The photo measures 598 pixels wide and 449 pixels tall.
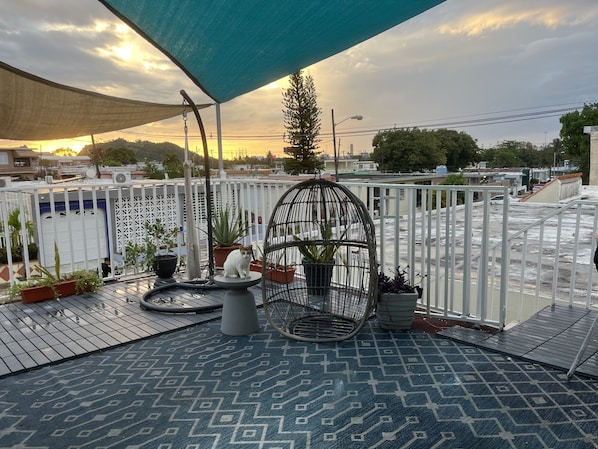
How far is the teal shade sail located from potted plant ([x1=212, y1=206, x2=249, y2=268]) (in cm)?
182

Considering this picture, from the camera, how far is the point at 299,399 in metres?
2.14

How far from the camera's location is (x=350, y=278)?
3.86 m

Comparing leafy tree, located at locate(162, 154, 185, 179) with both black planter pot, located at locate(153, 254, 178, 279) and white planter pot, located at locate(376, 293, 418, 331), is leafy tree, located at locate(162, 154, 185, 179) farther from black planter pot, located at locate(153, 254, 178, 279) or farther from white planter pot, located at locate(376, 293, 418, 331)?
white planter pot, located at locate(376, 293, 418, 331)

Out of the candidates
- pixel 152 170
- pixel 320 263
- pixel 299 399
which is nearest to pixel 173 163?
pixel 152 170

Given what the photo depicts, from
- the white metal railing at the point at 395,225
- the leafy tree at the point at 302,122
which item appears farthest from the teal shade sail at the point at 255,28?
the leafy tree at the point at 302,122

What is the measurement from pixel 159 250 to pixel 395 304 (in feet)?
9.01

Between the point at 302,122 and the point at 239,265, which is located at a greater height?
the point at 302,122

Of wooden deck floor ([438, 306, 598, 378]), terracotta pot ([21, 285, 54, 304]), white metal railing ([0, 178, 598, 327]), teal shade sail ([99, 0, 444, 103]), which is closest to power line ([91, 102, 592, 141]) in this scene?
white metal railing ([0, 178, 598, 327])

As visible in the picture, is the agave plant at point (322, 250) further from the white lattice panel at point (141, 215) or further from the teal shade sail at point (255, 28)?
the white lattice panel at point (141, 215)

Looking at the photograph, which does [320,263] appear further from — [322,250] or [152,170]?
[152,170]

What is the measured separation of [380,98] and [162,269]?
17949mm

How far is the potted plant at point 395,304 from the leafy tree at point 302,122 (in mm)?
20841

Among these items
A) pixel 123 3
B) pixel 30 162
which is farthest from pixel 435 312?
pixel 30 162

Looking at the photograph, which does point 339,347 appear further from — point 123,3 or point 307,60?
point 123,3
